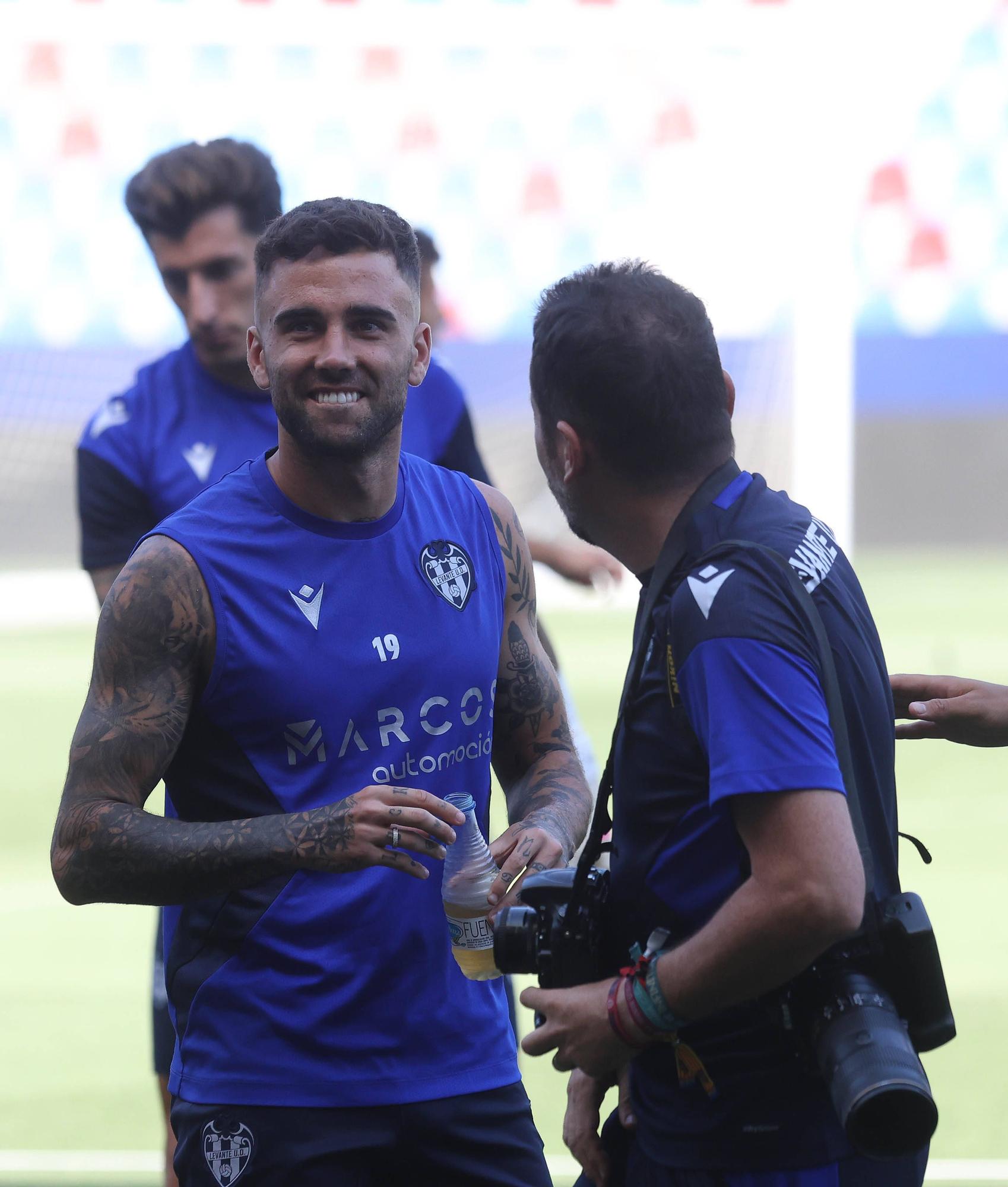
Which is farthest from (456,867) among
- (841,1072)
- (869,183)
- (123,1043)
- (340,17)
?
(869,183)

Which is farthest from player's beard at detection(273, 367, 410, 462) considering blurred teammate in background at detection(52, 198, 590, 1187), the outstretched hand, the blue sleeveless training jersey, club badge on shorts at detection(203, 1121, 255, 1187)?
club badge on shorts at detection(203, 1121, 255, 1187)

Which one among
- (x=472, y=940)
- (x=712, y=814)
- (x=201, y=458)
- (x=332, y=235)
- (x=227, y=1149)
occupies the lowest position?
(x=227, y=1149)

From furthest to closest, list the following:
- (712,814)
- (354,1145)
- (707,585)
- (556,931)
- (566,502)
A: (354,1145), (566,502), (556,931), (712,814), (707,585)

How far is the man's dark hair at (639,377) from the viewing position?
2217 millimetres

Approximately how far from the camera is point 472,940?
2500 millimetres

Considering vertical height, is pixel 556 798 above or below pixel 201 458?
below

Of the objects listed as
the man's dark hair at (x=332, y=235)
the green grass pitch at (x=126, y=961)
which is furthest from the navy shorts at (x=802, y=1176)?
the green grass pitch at (x=126, y=961)

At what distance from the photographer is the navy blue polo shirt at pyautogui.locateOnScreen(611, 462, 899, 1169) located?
2.04 metres

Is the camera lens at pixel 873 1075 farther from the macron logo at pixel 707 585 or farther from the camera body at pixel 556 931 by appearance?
the macron logo at pixel 707 585

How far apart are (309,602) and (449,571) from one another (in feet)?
0.96

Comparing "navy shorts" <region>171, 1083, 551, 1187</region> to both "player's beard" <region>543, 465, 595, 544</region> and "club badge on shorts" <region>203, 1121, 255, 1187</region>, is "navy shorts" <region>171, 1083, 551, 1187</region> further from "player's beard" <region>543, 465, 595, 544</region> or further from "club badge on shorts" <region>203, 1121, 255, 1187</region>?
"player's beard" <region>543, 465, 595, 544</region>

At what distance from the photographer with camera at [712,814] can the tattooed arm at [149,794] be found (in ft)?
1.17

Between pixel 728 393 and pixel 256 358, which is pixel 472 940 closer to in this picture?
pixel 728 393

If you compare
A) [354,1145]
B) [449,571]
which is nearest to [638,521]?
[449,571]
